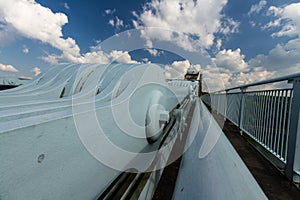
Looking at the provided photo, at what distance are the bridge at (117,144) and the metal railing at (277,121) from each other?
1 cm

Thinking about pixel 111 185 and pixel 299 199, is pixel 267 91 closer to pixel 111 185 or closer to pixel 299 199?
pixel 299 199

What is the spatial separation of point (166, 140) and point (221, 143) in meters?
0.96

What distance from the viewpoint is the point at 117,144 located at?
89cm

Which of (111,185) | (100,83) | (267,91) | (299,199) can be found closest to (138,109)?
(100,83)

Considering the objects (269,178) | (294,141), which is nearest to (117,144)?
(269,178)

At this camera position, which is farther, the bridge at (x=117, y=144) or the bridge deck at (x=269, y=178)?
the bridge deck at (x=269, y=178)

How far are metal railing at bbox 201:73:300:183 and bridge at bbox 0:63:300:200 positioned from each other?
1 centimetres

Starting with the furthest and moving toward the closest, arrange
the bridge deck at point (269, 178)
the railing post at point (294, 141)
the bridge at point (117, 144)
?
1. the railing post at point (294, 141)
2. the bridge deck at point (269, 178)
3. the bridge at point (117, 144)

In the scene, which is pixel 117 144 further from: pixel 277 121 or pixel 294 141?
pixel 277 121

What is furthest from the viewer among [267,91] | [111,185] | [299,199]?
[267,91]

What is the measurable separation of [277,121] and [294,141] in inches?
19.2

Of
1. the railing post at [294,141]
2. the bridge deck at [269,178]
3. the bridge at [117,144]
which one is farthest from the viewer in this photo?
the railing post at [294,141]

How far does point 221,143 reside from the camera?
0.72m

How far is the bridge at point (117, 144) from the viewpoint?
0.41 meters
